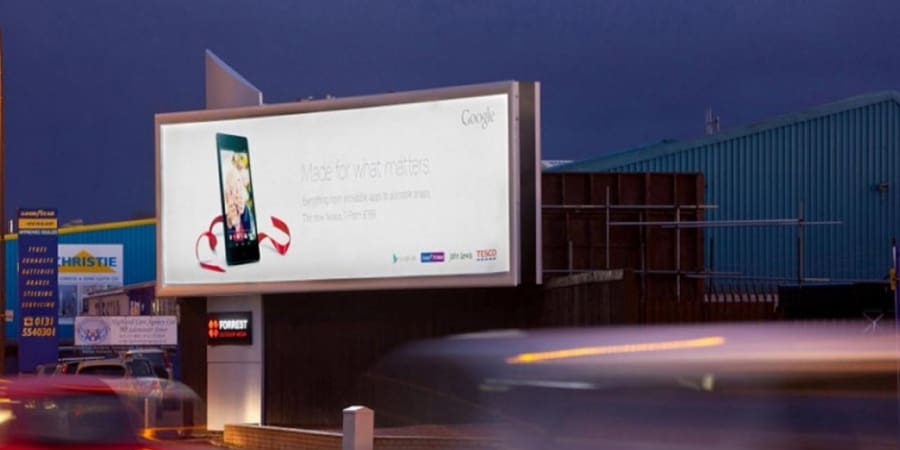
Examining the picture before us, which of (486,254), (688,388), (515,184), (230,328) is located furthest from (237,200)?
(688,388)

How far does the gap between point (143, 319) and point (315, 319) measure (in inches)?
1039

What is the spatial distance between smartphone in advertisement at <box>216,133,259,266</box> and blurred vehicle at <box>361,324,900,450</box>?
2108 cm

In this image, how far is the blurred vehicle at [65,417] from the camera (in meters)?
9.27

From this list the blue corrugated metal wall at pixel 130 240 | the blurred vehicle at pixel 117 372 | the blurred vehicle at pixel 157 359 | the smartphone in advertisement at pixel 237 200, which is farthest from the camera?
the blue corrugated metal wall at pixel 130 240

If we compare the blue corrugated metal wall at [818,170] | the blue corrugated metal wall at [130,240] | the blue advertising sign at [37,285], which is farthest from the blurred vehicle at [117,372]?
the blue corrugated metal wall at [130,240]

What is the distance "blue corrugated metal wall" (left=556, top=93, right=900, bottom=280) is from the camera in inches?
1332

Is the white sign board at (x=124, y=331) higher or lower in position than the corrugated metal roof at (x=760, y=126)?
lower

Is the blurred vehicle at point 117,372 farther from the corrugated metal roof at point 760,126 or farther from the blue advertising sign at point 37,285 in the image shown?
the corrugated metal roof at point 760,126

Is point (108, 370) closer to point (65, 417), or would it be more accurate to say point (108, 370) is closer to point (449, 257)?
point (449, 257)

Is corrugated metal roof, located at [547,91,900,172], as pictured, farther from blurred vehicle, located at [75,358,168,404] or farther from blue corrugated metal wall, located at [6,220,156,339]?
blue corrugated metal wall, located at [6,220,156,339]

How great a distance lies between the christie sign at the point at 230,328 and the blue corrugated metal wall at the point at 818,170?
11.4 metres

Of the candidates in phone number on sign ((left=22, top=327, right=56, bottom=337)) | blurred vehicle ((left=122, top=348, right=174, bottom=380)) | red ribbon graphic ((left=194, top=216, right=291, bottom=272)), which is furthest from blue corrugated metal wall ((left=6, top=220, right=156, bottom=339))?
red ribbon graphic ((left=194, top=216, right=291, bottom=272))

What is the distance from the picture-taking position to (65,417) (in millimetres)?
9430

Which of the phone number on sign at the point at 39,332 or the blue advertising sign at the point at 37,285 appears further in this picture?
the phone number on sign at the point at 39,332
